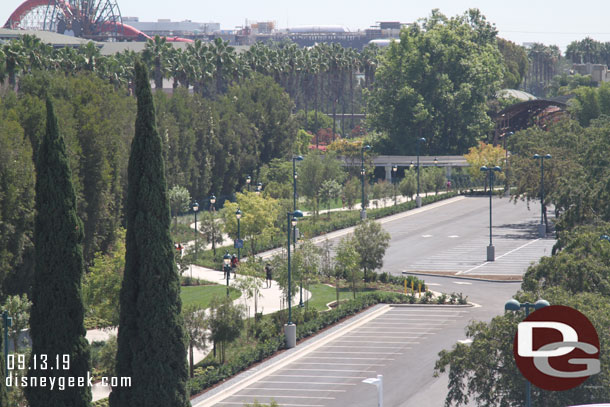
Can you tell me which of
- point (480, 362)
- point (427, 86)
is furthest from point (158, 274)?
point (427, 86)

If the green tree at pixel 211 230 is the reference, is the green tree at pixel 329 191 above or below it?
above

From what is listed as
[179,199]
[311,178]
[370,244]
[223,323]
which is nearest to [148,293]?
[223,323]

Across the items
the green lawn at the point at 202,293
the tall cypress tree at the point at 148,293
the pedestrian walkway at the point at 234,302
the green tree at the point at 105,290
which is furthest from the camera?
the green lawn at the point at 202,293

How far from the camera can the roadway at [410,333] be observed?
131 ft

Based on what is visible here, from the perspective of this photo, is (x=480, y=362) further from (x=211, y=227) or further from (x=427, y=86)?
(x=427, y=86)

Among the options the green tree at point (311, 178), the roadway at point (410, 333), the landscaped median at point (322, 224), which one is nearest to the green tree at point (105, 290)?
the roadway at point (410, 333)

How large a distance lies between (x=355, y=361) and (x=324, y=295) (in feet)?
50.4

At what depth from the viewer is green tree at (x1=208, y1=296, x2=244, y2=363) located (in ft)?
146

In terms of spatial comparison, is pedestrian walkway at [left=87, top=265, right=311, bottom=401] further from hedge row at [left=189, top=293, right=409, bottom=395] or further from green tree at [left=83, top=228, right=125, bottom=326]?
hedge row at [left=189, top=293, right=409, bottom=395]

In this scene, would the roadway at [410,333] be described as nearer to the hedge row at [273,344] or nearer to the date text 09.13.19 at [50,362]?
the hedge row at [273,344]

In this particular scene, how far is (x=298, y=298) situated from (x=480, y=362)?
27.3 m

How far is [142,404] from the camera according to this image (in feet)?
101

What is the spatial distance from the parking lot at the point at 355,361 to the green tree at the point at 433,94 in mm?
69939

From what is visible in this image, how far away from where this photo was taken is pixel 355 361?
147 ft
